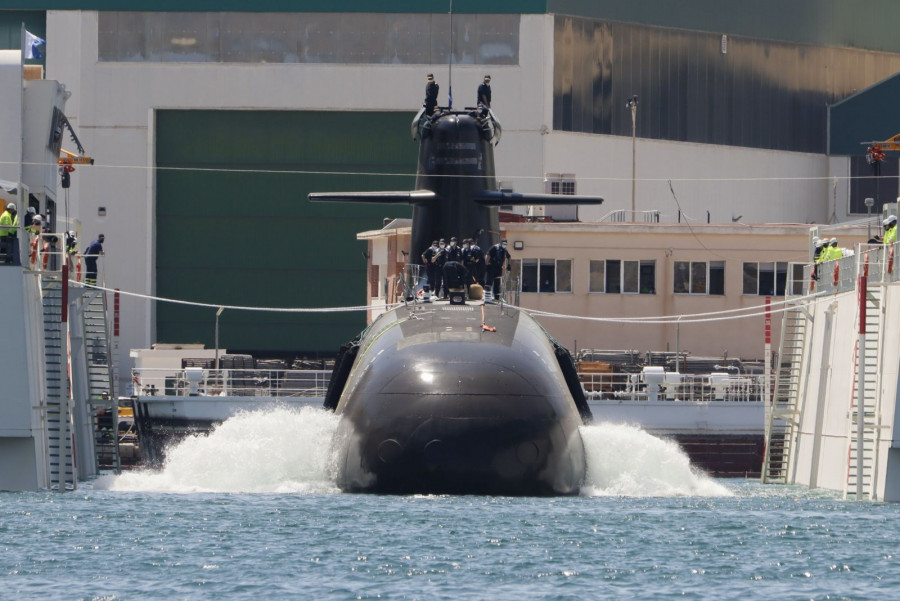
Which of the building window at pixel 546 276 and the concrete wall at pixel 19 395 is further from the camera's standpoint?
the building window at pixel 546 276

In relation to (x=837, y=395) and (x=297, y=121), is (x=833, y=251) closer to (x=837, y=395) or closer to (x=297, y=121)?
(x=837, y=395)

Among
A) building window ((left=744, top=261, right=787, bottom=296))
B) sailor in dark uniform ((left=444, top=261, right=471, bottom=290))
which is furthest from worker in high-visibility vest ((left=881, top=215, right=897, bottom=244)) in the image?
building window ((left=744, top=261, right=787, bottom=296))

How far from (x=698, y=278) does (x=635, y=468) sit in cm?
2773

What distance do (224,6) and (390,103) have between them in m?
8.50

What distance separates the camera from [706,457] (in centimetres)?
5097

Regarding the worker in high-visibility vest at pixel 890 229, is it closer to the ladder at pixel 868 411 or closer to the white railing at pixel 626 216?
the ladder at pixel 868 411

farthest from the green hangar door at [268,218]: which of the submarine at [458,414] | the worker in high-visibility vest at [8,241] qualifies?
the worker in high-visibility vest at [8,241]

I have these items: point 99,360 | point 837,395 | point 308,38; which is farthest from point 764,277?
point 99,360

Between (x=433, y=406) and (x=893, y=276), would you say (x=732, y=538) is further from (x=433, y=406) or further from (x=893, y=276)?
(x=893, y=276)

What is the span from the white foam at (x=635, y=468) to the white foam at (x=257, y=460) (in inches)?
211

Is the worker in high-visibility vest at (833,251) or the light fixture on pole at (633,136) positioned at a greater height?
the light fixture on pole at (633,136)

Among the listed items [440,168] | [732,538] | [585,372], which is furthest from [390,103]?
[732,538]

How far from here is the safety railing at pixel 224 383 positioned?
51.0m

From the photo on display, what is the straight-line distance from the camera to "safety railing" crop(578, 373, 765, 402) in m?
51.1
